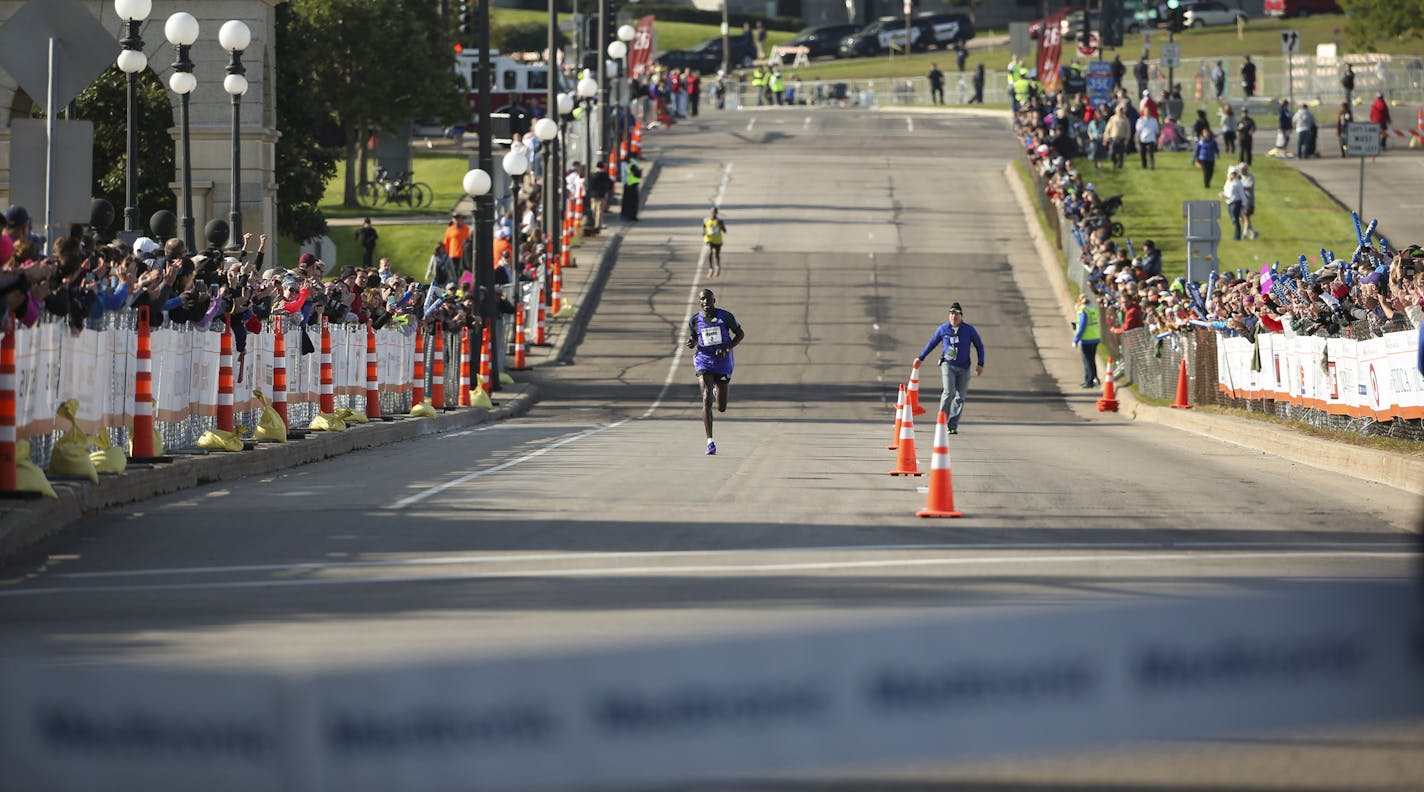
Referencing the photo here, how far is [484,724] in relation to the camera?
498 centimetres

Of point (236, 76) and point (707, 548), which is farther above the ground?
point (236, 76)

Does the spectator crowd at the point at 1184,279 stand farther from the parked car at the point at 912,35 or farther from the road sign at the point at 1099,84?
the parked car at the point at 912,35

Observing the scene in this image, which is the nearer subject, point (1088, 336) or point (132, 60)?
point (132, 60)

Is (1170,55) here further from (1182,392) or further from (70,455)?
(70,455)

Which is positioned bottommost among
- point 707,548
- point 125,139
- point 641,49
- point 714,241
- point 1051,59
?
point 707,548

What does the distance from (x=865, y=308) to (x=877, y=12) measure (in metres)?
89.0

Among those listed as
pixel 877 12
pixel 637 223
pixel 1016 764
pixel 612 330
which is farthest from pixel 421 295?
pixel 877 12

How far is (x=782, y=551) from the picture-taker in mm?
12648

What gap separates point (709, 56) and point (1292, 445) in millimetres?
100208

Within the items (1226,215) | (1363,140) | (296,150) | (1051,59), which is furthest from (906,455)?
(1051,59)

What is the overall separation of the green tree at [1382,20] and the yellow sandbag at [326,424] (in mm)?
67971

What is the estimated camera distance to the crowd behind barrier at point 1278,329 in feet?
69.3

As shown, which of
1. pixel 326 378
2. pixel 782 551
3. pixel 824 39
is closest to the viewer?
pixel 782 551

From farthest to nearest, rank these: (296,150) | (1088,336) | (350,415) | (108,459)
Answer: (296,150), (1088,336), (350,415), (108,459)
